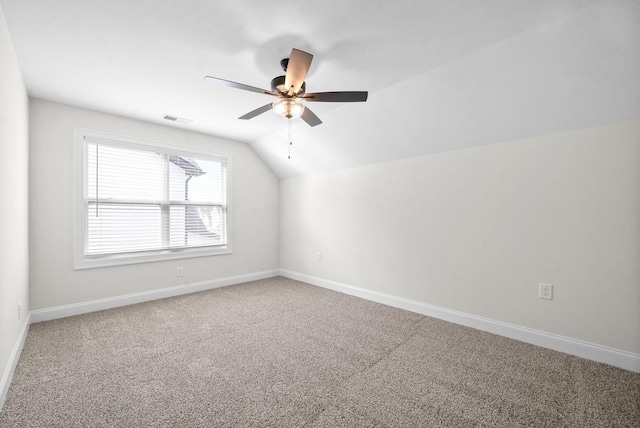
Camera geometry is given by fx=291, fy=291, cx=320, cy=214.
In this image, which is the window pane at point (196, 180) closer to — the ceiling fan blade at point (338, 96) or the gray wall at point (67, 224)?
the gray wall at point (67, 224)

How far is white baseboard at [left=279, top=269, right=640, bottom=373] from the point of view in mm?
2225

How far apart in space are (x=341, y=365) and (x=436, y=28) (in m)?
2.50

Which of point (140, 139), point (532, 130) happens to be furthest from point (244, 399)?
point (140, 139)

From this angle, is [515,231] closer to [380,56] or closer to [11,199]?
[380,56]

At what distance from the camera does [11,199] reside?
2.18 metres

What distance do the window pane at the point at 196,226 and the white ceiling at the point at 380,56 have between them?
5.15ft

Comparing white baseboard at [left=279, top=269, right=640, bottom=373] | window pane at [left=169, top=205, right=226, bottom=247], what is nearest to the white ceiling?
window pane at [left=169, top=205, right=226, bottom=247]

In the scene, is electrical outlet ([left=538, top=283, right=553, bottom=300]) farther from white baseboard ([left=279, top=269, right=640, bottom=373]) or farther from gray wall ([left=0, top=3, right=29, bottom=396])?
gray wall ([left=0, top=3, right=29, bottom=396])

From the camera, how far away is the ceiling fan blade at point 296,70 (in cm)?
187

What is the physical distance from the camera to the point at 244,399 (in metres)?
1.83

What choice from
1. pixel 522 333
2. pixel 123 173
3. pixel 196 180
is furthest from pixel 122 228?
pixel 522 333

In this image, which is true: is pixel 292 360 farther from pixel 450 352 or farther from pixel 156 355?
pixel 450 352

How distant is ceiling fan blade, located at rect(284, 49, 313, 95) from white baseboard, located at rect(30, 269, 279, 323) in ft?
10.7

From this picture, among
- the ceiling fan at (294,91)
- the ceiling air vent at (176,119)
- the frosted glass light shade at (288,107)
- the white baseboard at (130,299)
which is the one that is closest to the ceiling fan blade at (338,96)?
the ceiling fan at (294,91)
